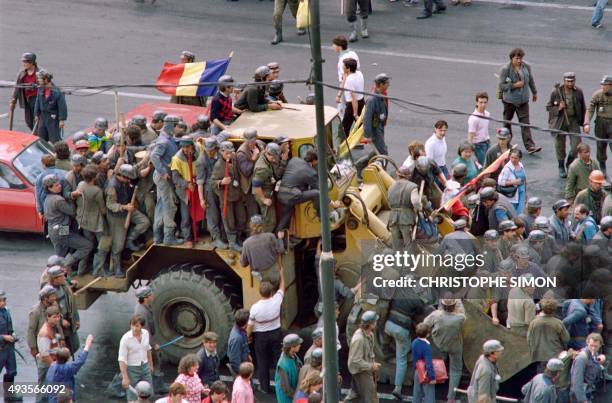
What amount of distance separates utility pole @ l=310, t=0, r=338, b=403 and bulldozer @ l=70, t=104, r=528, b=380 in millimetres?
3713

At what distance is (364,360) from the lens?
1593 centimetres

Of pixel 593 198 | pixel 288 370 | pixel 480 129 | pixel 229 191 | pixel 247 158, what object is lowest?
pixel 288 370

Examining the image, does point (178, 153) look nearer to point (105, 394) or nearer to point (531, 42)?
point (105, 394)

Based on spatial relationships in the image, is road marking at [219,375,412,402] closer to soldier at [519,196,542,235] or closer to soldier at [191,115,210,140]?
soldier at [519,196,542,235]

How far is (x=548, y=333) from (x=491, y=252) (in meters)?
1.36

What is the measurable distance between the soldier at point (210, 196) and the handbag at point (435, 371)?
8.99ft

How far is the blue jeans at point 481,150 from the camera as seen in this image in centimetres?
2195

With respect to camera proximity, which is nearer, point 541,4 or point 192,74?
point 192,74

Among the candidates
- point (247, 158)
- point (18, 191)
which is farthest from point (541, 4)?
point (247, 158)

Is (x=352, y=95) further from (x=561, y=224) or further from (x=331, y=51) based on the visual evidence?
(x=561, y=224)

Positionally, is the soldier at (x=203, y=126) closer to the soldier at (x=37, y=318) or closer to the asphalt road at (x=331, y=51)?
the soldier at (x=37, y=318)

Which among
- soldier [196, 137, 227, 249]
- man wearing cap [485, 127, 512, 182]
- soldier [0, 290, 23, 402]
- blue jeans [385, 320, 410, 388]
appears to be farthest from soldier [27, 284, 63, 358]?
man wearing cap [485, 127, 512, 182]

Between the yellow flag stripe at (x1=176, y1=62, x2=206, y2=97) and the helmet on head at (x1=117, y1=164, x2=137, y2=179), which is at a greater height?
the yellow flag stripe at (x1=176, y1=62, x2=206, y2=97)

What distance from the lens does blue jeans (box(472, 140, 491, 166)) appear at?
22.0 metres
